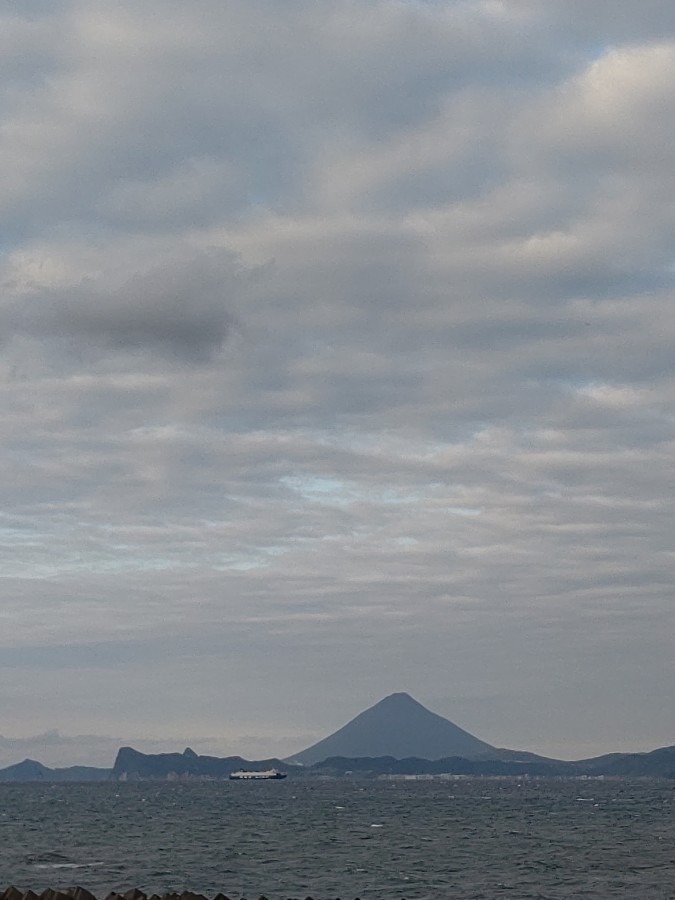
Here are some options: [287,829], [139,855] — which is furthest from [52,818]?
[139,855]

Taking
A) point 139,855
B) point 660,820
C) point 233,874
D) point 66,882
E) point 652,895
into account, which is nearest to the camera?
point 652,895

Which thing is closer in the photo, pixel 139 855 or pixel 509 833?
pixel 139 855

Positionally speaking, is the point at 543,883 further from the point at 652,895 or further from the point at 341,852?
the point at 341,852

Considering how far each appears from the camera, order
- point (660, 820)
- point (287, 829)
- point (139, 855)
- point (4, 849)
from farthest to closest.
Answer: point (660, 820), point (287, 829), point (4, 849), point (139, 855)

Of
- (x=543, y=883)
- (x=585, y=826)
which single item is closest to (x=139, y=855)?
(x=543, y=883)

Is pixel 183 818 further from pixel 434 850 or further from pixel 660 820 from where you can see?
pixel 434 850

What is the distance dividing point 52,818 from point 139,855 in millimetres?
89382

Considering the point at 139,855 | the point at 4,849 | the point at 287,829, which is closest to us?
the point at 139,855

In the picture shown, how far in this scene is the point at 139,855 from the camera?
357 ft

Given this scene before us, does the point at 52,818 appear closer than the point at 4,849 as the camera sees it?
No

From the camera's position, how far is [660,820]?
182 metres

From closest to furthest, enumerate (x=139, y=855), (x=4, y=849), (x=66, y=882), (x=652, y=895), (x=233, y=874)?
1. (x=652, y=895)
2. (x=66, y=882)
3. (x=233, y=874)
4. (x=139, y=855)
5. (x=4, y=849)

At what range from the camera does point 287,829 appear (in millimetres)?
152500

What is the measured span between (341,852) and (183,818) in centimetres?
7521
